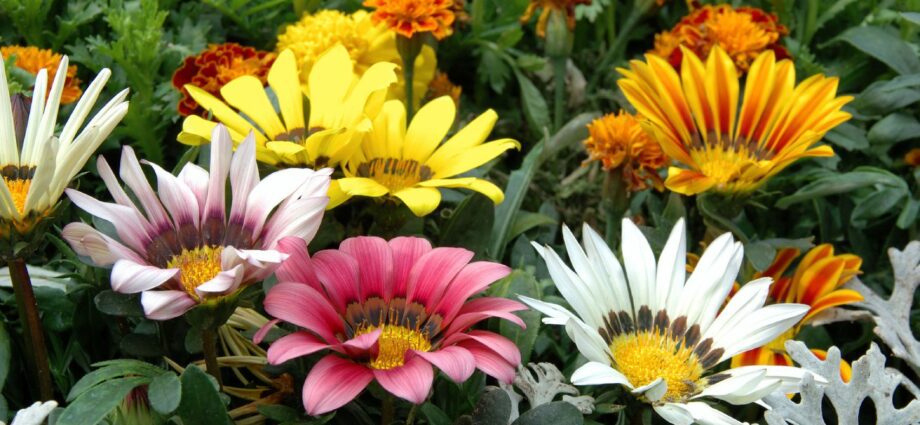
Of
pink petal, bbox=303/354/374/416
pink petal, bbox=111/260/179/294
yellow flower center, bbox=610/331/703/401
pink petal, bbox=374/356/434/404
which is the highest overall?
pink petal, bbox=111/260/179/294

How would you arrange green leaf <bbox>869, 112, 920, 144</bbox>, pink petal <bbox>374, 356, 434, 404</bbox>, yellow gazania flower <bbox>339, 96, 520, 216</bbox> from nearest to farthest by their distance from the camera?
pink petal <bbox>374, 356, 434, 404</bbox>, yellow gazania flower <bbox>339, 96, 520, 216</bbox>, green leaf <bbox>869, 112, 920, 144</bbox>

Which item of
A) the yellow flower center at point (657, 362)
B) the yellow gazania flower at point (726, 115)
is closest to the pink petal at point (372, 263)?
the yellow flower center at point (657, 362)

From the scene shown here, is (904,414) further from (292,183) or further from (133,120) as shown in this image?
(133,120)

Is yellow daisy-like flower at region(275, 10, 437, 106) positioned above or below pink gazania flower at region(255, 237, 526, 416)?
above

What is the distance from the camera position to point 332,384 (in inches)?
31.4

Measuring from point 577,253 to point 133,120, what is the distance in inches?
24.8

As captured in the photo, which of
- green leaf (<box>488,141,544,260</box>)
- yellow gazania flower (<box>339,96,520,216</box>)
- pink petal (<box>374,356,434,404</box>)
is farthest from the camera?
green leaf (<box>488,141,544,260</box>)

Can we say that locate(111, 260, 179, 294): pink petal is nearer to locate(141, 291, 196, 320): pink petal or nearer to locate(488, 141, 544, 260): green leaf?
locate(141, 291, 196, 320): pink petal

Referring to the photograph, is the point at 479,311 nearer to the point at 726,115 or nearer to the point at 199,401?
the point at 199,401

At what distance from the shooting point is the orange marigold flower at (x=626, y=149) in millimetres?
1284

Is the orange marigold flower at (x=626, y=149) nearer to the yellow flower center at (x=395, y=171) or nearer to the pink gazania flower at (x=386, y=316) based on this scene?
the yellow flower center at (x=395, y=171)

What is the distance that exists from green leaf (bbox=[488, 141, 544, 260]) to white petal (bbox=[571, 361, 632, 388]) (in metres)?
0.36

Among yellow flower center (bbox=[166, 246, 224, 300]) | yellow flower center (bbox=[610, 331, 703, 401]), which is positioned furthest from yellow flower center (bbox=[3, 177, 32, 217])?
yellow flower center (bbox=[610, 331, 703, 401])

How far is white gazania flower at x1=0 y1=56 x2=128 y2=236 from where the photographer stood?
84 centimetres
